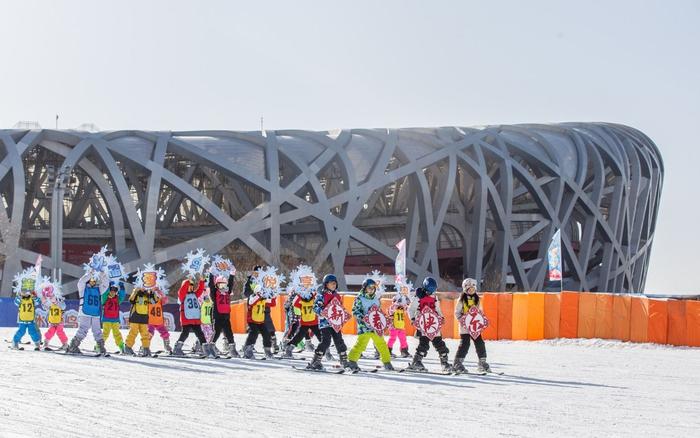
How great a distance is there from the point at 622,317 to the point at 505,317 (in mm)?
3739

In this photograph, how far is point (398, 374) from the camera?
17.5 metres

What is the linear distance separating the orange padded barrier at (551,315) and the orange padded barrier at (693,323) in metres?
3.82

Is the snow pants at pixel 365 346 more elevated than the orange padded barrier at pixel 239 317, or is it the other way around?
the snow pants at pixel 365 346

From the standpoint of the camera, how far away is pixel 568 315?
27.9 metres

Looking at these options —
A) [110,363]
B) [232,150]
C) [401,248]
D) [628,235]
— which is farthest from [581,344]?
[628,235]

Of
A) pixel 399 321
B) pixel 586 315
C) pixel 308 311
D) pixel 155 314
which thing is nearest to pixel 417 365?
pixel 308 311

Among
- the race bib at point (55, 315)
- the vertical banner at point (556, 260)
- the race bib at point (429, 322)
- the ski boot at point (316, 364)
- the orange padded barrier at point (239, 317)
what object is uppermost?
the vertical banner at point (556, 260)

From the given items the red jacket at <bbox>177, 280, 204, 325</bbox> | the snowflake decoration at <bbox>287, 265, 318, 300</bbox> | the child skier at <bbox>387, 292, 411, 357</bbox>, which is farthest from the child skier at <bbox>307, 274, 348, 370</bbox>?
the child skier at <bbox>387, 292, 411, 357</bbox>

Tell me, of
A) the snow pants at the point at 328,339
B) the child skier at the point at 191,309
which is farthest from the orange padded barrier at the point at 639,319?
the snow pants at the point at 328,339

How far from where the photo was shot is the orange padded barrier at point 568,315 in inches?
1092

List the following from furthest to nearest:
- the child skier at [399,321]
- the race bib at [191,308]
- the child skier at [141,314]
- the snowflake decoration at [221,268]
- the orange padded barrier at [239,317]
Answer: the orange padded barrier at [239,317] → the child skier at [399,321] → the child skier at [141,314] → the snowflake decoration at [221,268] → the race bib at [191,308]

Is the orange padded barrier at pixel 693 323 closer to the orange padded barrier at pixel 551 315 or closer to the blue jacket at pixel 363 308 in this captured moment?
the orange padded barrier at pixel 551 315

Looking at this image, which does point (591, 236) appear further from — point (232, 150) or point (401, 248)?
point (401, 248)

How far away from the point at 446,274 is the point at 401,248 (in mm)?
42066
